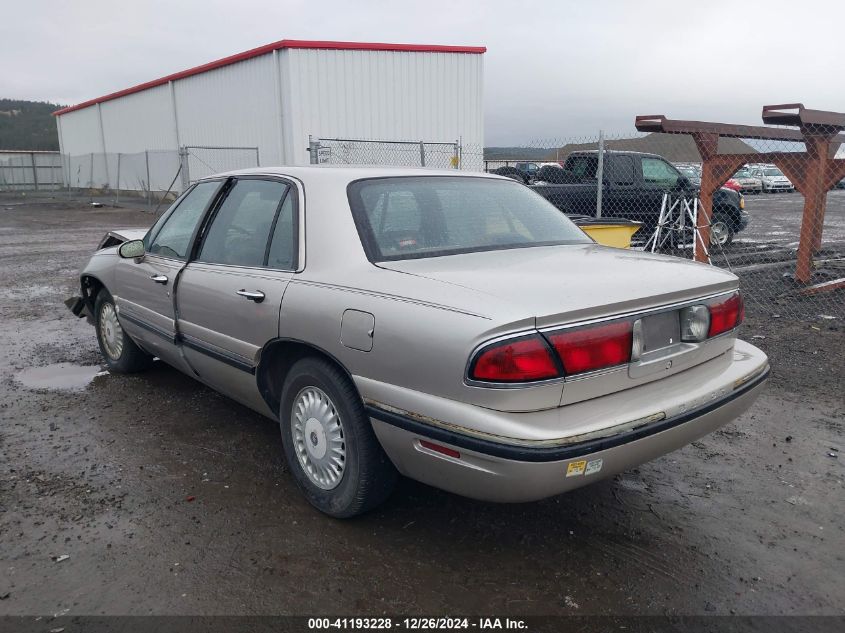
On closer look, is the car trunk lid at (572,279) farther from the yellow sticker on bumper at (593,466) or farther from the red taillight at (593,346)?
the yellow sticker on bumper at (593,466)

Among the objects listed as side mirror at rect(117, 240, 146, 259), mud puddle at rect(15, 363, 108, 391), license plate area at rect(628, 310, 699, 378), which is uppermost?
side mirror at rect(117, 240, 146, 259)

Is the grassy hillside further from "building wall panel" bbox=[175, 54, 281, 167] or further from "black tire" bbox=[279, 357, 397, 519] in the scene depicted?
"black tire" bbox=[279, 357, 397, 519]

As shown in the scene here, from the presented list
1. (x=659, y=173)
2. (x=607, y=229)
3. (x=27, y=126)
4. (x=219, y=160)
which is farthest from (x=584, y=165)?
(x=27, y=126)

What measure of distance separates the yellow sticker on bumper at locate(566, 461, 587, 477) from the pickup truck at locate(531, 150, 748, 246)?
9.79 metres

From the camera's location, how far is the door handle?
11.2 feet

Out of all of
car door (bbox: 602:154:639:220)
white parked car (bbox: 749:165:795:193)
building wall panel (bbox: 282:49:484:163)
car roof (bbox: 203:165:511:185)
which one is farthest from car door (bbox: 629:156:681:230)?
white parked car (bbox: 749:165:795:193)

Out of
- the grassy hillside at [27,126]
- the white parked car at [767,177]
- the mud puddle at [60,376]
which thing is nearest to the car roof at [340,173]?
the mud puddle at [60,376]

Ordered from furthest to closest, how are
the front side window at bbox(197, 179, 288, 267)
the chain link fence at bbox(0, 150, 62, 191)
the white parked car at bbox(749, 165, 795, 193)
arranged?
1. the chain link fence at bbox(0, 150, 62, 191)
2. the white parked car at bbox(749, 165, 795, 193)
3. the front side window at bbox(197, 179, 288, 267)

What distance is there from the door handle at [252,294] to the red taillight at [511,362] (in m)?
1.33

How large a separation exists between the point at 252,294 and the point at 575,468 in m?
1.76

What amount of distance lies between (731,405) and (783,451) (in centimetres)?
122

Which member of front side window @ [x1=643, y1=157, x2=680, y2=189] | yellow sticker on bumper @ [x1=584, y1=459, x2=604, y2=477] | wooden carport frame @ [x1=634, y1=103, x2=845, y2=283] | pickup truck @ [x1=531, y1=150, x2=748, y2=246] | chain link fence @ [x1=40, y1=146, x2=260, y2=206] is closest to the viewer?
yellow sticker on bumper @ [x1=584, y1=459, x2=604, y2=477]

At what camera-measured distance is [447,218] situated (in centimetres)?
355

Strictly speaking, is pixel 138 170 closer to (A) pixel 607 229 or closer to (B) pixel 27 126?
(A) pixel 607 229
